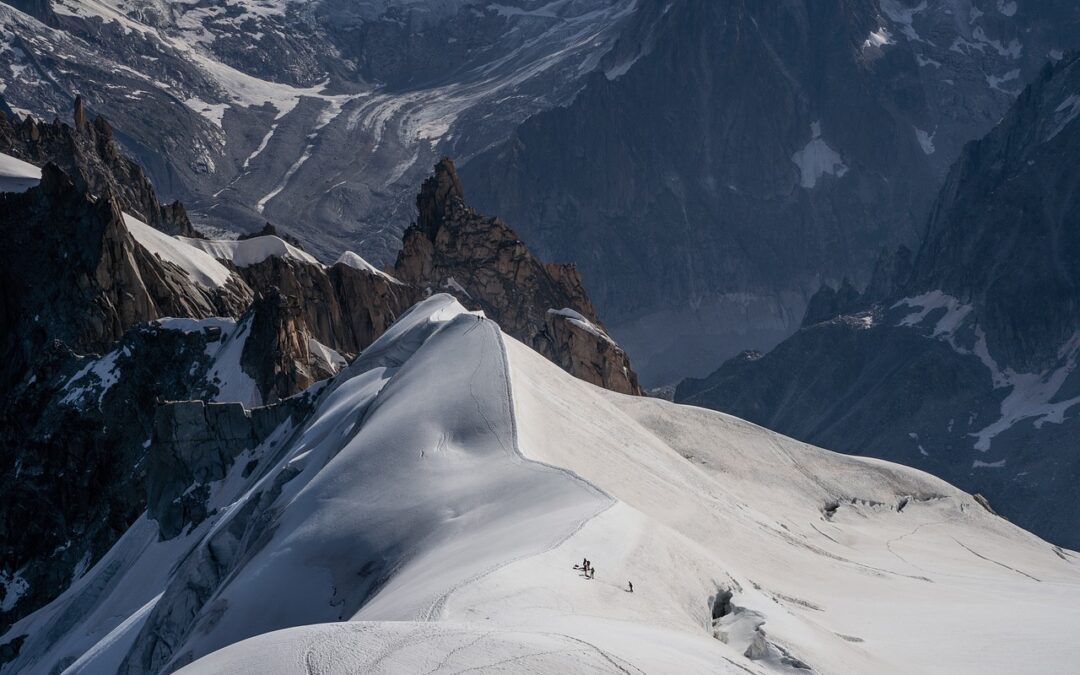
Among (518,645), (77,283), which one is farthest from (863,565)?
(77,283)

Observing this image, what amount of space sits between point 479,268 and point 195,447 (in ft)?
289

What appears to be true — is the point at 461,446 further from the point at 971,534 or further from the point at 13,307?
the point at 13,307

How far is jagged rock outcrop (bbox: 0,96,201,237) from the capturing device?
137 meters

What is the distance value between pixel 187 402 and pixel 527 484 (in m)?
38.3

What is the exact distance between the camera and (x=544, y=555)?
1135 inches

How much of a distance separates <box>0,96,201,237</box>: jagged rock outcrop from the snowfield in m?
80.1

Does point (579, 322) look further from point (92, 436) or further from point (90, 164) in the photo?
point (90, 164)

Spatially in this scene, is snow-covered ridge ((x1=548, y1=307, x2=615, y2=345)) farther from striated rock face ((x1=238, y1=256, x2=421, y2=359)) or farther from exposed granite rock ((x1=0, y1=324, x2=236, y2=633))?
exposed granite rock ((x1=0, y1=324, x2=236, y2=633))

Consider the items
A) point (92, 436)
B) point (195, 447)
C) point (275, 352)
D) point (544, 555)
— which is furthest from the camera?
point (92, 436)

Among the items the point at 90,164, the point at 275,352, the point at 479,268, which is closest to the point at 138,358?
the point at 275,352

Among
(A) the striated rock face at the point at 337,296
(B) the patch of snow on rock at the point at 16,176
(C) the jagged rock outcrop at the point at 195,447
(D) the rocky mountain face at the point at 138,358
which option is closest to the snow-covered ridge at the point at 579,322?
(D) the rocky mountain face at the point at 138,358

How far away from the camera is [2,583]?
7681cm

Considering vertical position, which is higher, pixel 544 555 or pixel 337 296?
pixel 544 555

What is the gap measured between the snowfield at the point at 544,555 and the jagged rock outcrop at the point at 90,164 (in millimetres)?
80101
